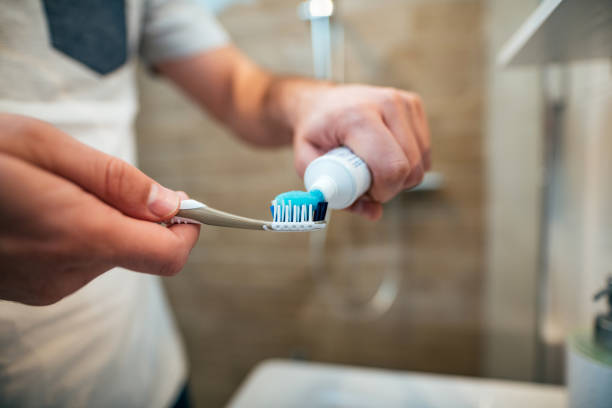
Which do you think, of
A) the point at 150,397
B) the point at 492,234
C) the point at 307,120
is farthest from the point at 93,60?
the point at 492,234

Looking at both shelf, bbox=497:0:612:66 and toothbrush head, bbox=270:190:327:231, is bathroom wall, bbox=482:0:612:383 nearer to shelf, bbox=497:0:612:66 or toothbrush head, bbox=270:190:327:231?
shelf, bbox=497:0:612:66

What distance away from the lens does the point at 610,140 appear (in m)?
0.38

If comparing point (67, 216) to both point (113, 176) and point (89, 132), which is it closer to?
point (113, 176)

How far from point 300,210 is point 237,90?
1.09ft

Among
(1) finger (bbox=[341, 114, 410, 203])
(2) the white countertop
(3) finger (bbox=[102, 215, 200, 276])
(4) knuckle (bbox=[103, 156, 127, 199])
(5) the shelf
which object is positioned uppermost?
(5) the shelf

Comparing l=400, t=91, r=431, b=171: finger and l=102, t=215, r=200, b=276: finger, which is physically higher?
l=400, t=91, r=431, b=171: finger

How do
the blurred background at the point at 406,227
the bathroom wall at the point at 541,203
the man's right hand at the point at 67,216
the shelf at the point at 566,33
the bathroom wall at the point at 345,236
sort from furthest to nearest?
the bathroom wall at the point at 345,236 < the blurred background at the point at 406,227 < the bathroom wall at the point at 541,203 < the shelf at the point at 566,33 < the man's right hand at the point at 67,216

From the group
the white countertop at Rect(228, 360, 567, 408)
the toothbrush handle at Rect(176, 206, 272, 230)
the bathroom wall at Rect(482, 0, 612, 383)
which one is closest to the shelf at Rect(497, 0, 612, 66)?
the bathroom wall at Rect(482, 0, 612, 383)

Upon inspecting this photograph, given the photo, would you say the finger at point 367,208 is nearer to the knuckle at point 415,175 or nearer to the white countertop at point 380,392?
the knuckle at point 415,175

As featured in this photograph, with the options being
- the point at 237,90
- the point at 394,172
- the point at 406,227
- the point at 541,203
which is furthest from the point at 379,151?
the point at 406,227

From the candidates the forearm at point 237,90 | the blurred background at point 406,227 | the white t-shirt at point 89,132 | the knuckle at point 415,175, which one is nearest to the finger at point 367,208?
the knuckle at point 415,175

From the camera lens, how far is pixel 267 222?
0.86ft

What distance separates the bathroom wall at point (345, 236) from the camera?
0.87m

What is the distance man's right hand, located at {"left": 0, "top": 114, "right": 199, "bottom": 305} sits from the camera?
6.5 inches
